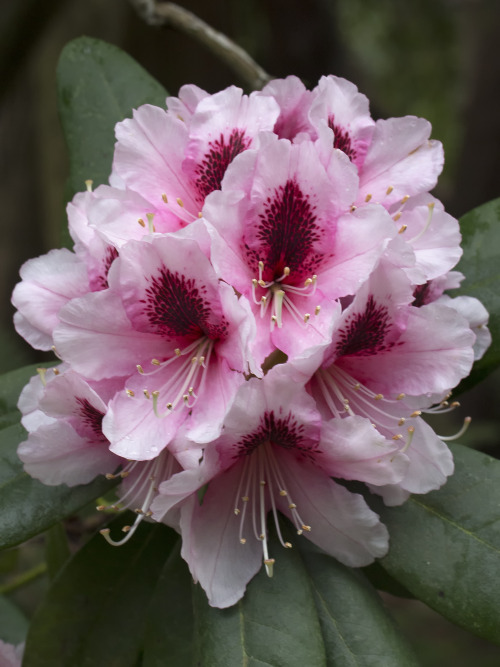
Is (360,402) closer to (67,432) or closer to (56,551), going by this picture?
(67,432)

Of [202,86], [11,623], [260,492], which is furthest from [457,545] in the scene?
[202,86]

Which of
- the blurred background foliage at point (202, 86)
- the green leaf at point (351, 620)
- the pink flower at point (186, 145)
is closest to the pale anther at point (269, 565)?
the green leaf at point (351, 620)

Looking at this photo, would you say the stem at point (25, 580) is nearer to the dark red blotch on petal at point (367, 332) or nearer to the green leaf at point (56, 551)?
the green leaf at point (56, 551)

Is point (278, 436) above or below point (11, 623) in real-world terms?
above

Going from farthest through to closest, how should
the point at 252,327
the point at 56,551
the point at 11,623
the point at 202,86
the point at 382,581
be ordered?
the point at 202,86 → the point at 11,623 → the point at 56,551 → the point at 382,581 → the point at 252,327

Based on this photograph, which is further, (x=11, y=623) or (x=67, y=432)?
(x=11, y=623)

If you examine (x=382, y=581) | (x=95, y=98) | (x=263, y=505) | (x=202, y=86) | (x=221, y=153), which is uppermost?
(x=202, y=86)

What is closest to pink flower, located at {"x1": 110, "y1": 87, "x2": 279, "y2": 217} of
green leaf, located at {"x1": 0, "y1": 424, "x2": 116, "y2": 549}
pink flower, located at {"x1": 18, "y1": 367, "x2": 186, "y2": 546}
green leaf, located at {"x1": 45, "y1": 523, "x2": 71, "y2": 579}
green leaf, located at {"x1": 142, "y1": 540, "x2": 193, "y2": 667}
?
pink flower, located at {"x1": 18, "y1": 367, "x2": 186, "y2": 546}

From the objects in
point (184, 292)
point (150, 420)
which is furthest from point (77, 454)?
point (184, 292)
